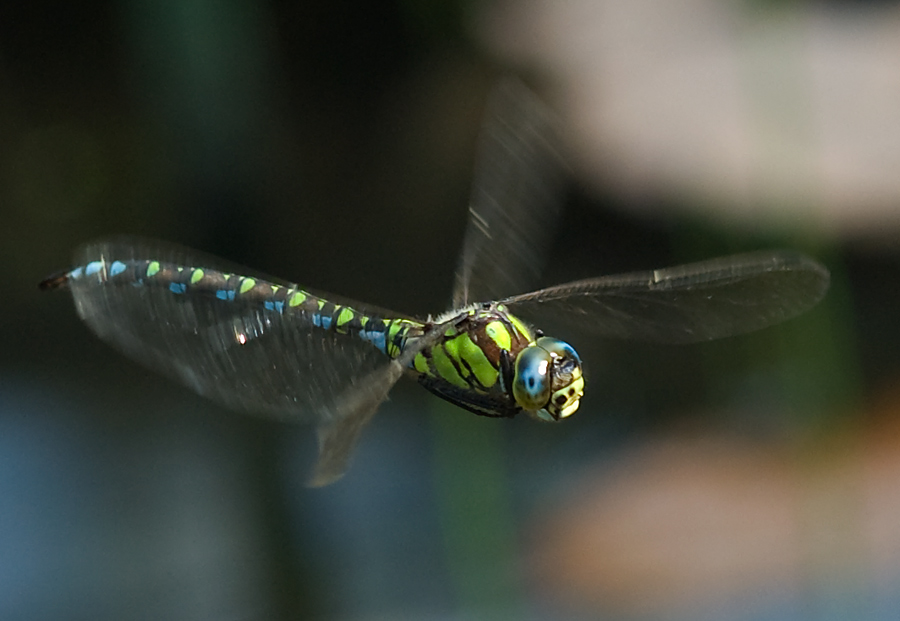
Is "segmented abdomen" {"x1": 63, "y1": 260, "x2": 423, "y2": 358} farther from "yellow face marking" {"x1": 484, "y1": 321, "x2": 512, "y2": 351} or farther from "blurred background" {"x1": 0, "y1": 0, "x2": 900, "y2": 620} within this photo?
"blurred background" {"x1": 0, "y1": 0, "x2": 900, "y2": 620}

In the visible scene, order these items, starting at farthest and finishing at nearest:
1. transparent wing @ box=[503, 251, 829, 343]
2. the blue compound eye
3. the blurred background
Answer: the blurred background
transparent wing @ box=[503, 251, 829, 343]
the blue compound eye

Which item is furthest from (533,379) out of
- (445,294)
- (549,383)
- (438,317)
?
(445,294)

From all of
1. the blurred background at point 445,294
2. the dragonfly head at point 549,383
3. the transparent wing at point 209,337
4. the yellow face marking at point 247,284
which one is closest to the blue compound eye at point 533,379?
the dragonfly head at point 549,383

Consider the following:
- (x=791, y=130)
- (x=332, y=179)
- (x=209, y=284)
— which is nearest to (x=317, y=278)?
(x=332, y=179)

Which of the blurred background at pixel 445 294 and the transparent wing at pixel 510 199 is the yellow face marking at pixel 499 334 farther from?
the blurred background at pixel 445 294

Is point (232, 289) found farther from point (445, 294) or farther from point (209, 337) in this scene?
point (445, 294)

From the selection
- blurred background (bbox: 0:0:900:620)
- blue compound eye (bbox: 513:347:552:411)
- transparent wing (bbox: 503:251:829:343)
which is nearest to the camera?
blue compound eye (bbox: 513:347:552:411)

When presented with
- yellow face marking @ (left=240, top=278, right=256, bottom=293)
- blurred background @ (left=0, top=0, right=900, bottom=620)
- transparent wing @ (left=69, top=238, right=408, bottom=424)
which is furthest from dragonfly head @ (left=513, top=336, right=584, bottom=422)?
blurred background @ (left=0, top=0, right=900, bottom=620)
